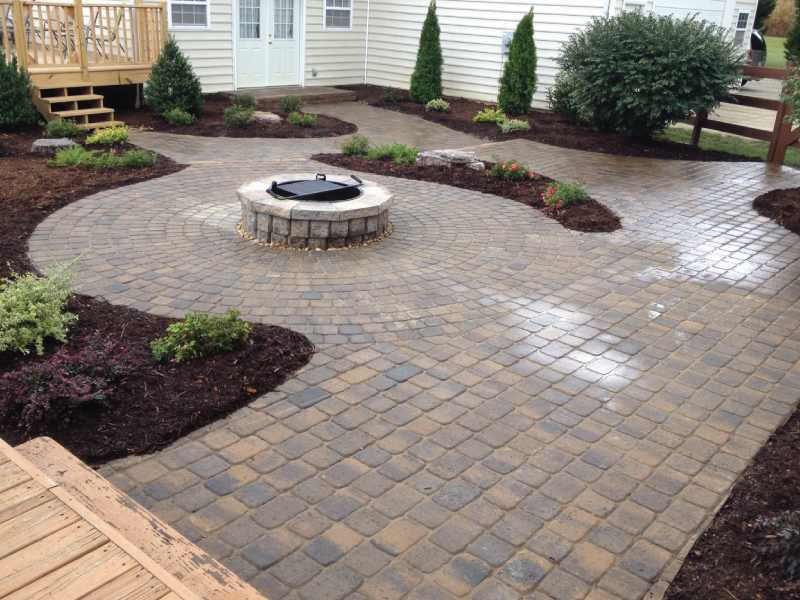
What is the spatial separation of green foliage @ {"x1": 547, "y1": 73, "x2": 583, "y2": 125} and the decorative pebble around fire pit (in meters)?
8.20

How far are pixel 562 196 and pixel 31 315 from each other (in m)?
6.21

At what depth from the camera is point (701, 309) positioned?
6352 millimetres

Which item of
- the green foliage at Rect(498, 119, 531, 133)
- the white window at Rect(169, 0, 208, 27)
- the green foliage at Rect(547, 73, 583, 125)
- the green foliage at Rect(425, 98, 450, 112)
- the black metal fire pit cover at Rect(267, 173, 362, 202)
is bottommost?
the black metal fire pit cover at Rect(267, 173, 362, 202)

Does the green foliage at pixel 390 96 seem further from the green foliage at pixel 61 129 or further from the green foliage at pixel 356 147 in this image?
the green foliage at pixel 61 129

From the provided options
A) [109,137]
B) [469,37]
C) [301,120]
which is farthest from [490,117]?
[109,137]

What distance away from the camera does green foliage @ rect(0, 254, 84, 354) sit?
4.78m

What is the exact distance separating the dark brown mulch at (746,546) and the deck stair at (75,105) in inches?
440

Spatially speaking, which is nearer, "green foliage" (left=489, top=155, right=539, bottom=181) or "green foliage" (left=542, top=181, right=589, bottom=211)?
"green foliage" (left=542, top=181, right=589, bottom=211)

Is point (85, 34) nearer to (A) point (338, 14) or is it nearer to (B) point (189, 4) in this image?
(B) point (189, 4)

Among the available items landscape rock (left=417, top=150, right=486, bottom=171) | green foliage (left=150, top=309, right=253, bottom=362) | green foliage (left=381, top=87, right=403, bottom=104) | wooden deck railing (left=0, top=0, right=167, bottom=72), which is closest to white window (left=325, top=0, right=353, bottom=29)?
green foliage (left=381, top=87, right=403, bottom=104)

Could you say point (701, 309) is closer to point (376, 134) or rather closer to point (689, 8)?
point (376, 134)

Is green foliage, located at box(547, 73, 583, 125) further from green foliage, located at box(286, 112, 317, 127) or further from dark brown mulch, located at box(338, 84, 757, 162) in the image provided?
green foliage, located at box(286, 112, 317, 127)

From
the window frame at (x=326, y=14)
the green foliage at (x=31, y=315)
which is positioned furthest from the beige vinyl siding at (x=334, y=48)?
the green foliage at (x=31, y=315)

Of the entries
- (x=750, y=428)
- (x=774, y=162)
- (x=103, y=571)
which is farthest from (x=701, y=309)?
(x=774, y=162)
